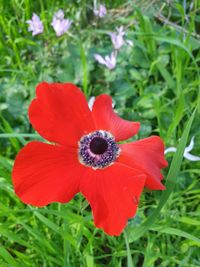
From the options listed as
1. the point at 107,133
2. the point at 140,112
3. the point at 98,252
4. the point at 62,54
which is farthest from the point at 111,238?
the point at 62,54

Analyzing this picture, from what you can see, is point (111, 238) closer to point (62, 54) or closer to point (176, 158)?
point (176, 158)

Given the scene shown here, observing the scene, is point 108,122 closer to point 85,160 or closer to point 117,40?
point 85,160

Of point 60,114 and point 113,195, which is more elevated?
point 60,114

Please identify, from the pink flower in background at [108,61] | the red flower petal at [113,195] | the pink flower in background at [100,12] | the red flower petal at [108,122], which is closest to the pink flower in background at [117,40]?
the pink flower in background at [108,61]

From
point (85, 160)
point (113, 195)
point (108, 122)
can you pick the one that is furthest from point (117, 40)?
point (113, 195)

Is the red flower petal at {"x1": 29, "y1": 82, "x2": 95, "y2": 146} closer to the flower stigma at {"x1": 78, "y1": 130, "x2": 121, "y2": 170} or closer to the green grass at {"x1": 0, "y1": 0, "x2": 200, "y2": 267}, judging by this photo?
the flower stigma at {"x1": 78, "y1": 130, "x2": 121, "y2": 170}

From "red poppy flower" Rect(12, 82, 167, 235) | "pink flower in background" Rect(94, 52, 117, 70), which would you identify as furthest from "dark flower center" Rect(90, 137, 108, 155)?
"pink flower in background" Rect(94, 52, 117, 70)
